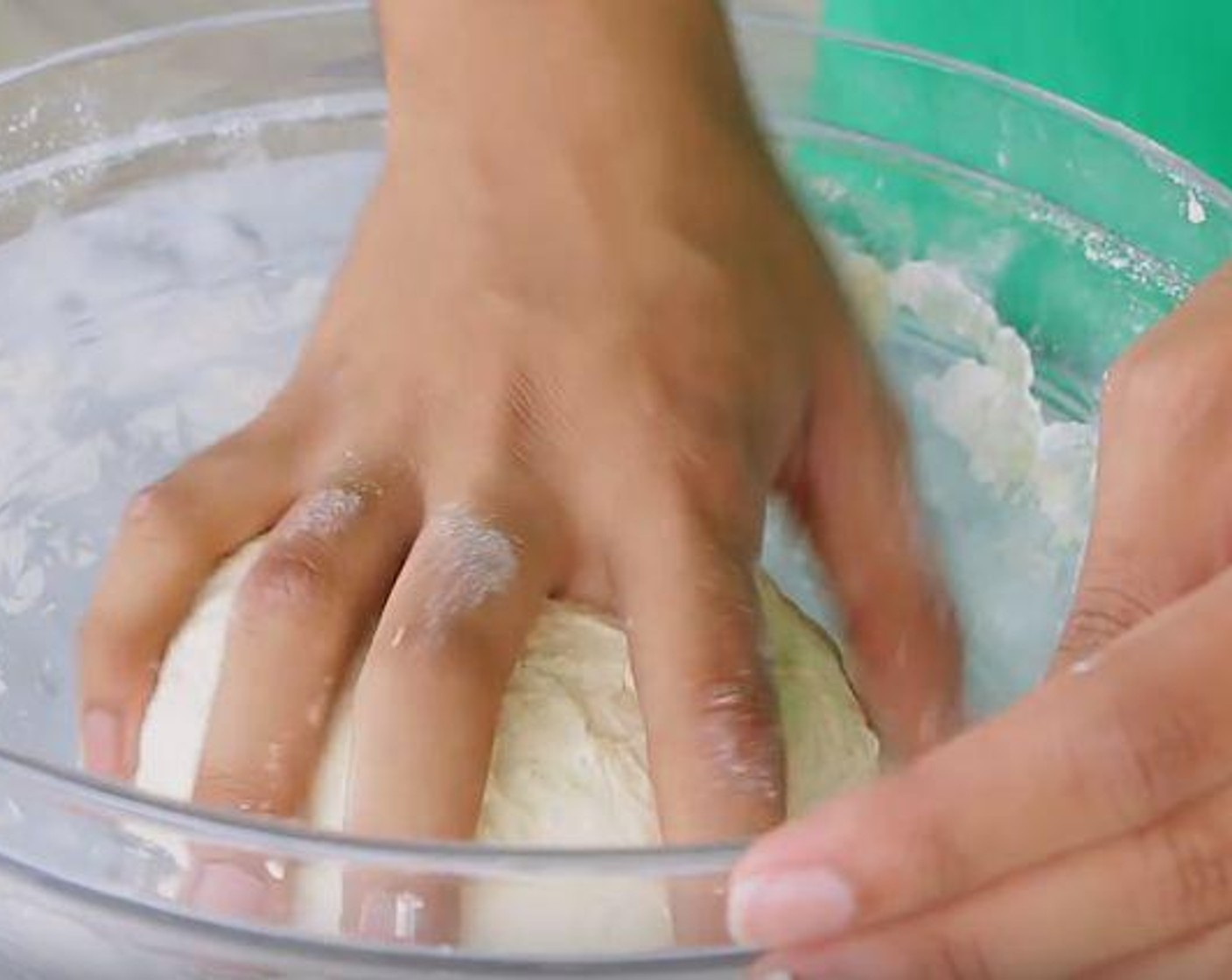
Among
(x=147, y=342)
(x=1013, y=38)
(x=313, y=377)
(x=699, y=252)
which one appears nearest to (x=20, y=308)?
(x=147, y=342)

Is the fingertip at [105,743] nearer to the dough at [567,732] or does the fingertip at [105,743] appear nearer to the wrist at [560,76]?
the dough at [567,732]

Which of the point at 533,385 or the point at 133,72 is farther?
the point at 133,72

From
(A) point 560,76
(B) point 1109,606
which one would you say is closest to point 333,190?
(A) point 560,76

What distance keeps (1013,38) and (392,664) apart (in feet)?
1.69

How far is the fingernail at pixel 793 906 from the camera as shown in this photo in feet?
1.20

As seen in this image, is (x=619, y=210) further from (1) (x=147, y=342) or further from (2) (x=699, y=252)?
(1) (x=147, y=342)

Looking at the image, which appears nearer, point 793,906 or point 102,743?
point 793,906

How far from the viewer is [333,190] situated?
854 mm

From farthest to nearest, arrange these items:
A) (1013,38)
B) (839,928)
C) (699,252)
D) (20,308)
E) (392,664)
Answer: (1013,38) → (20,308) → (699,252) → (392,664) → (839,928)

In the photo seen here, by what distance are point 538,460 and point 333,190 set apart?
0.29 meters

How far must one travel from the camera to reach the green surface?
2.78 ft

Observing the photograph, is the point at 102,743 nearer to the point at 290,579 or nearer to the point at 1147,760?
the point at 290,579

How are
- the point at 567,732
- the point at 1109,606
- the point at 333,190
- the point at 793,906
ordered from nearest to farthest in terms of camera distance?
the point at 793,906 → the point at 1109,606 → the point at 567,732 → the point at 333,190

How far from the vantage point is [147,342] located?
0.81 meters
